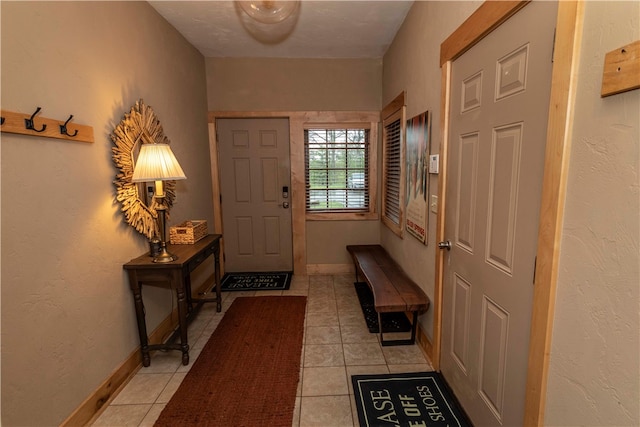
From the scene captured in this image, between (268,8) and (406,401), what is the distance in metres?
2.66

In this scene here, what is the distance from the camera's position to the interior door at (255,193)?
3998mm

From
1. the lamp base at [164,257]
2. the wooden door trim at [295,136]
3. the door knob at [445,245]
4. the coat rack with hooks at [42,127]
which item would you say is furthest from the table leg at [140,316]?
the door knob at [445,245]

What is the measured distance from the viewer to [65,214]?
5.37ft

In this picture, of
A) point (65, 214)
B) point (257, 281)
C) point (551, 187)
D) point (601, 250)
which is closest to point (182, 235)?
point (65, 214)

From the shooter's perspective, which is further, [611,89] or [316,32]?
[316,32]

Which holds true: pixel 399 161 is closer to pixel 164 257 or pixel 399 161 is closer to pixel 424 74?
pixel 424 74

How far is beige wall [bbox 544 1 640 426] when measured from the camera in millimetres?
820

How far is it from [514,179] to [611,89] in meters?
0.50

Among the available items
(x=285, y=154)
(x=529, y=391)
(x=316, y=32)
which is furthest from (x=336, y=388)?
(x=316, y=32)

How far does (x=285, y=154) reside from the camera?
4031 millimetres

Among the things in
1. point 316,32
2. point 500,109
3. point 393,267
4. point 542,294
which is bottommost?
point 393,267

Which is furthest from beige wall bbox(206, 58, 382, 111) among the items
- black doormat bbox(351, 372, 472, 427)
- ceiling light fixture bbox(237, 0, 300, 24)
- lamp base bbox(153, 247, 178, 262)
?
black doormat bbox(351, 372, 472, 427)

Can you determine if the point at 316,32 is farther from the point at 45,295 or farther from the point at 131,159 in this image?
the point at 45,295

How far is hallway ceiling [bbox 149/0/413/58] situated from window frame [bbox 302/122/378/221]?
0.82m
